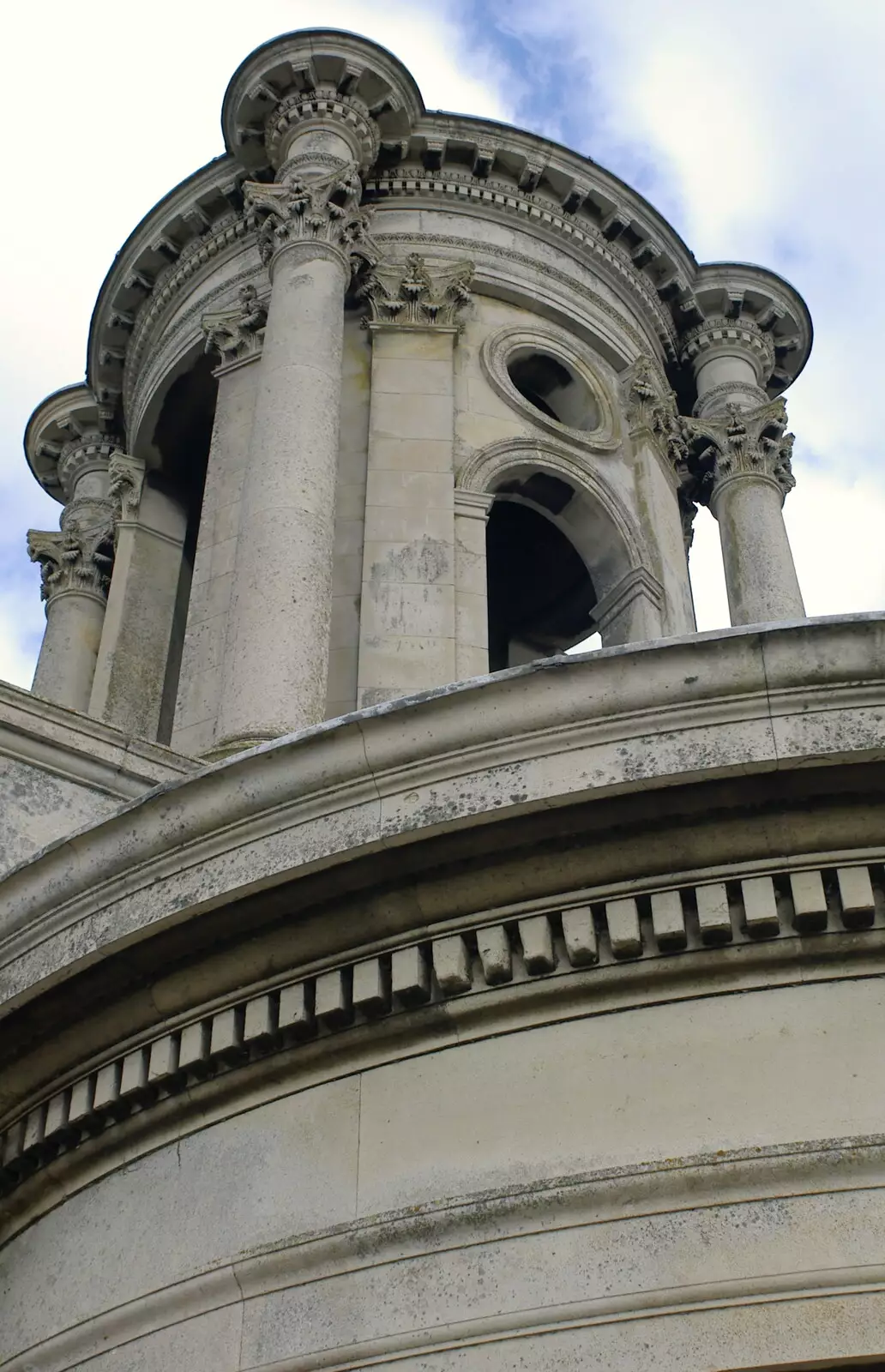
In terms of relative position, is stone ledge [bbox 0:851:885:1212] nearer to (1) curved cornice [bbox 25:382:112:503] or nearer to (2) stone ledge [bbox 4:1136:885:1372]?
(2) stone ledge [bbox 4:1136:885:1372]

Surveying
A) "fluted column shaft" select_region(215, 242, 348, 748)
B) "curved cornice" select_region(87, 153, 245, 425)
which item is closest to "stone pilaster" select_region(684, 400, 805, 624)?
"fluted column shaft" select_region(215, 242, 348, 748)

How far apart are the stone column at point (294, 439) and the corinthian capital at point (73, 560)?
750 centimetres

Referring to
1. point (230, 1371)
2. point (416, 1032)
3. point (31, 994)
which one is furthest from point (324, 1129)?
point (31, 994)

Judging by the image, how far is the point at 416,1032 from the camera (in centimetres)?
709

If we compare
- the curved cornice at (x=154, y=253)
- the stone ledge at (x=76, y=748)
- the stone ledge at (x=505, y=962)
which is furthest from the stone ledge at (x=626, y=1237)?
the curved cornice at (x=154, y=253)

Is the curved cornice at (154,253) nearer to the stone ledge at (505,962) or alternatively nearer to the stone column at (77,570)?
the stone column at (77,570)

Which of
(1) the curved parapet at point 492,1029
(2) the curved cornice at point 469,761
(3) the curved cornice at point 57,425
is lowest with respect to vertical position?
(1) the curved parapet at point 492,1029

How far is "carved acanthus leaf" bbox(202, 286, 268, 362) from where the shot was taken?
867 inches

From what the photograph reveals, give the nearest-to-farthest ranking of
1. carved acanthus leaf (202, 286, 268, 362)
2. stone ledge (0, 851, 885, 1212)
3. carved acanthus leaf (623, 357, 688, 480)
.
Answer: stone ledge (0, 851, 885, 1212), carved acanthus leaf (202, 286, 268, 362), carved acanthus leaf (623, 357, 688, 480)

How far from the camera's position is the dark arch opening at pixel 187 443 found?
950 inches

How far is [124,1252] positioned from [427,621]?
39.2 ft

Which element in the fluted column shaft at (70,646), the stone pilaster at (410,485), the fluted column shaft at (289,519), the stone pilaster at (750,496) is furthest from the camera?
the fluted column shaft at (70,646)

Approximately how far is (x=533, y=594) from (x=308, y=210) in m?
8.64

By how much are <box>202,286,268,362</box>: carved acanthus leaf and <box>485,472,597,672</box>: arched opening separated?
6286mm
